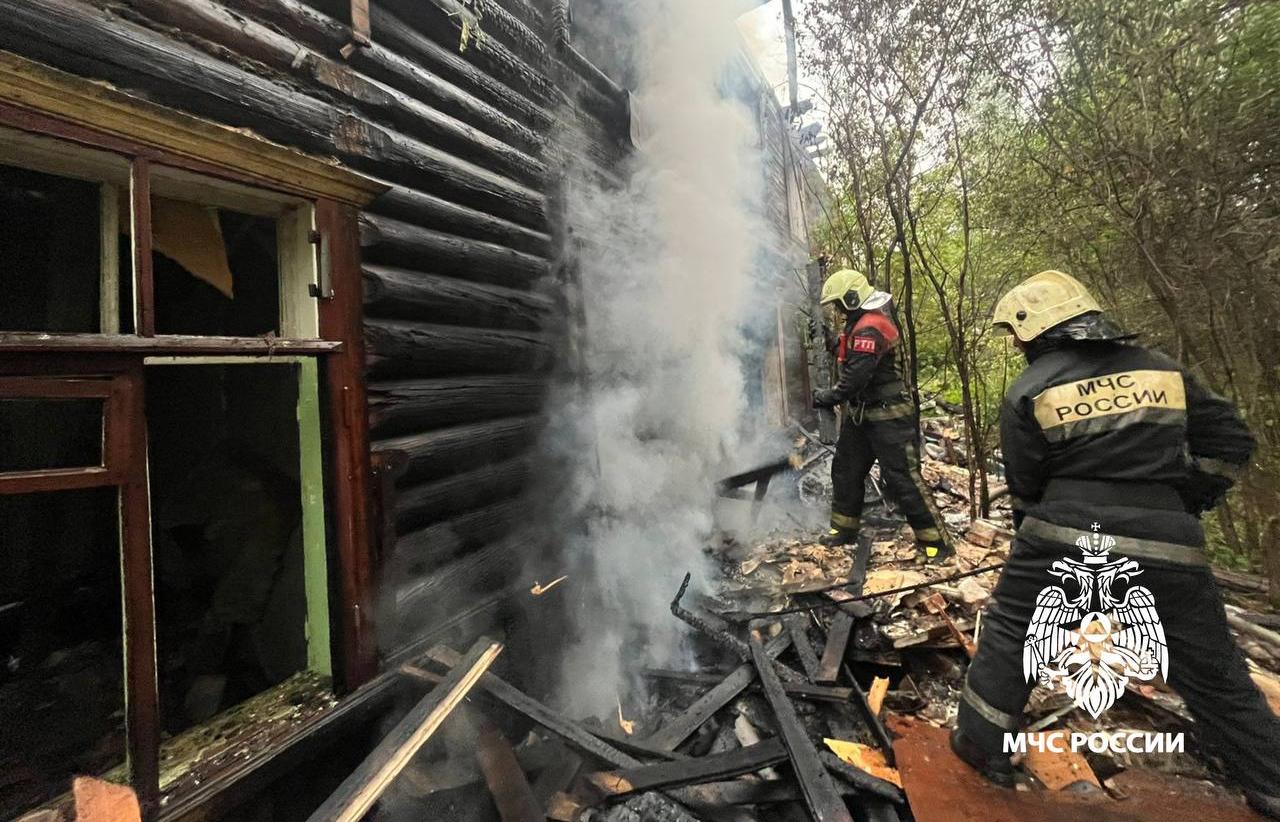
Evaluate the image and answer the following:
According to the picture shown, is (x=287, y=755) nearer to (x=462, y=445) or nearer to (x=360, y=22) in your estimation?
(x=462, y=445)

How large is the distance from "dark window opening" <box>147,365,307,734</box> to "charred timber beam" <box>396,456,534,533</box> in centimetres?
49

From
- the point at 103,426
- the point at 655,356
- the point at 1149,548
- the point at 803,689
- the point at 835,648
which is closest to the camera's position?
the point at 103,426

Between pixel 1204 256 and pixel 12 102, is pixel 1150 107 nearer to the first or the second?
pixel 1204 256

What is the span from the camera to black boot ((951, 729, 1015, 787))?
2.09 metres

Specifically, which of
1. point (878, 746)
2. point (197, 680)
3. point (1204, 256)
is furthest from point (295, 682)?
point (1204, 256)

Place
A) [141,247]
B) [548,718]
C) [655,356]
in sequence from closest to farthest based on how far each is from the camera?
[141,247], [548,718], [655,356]

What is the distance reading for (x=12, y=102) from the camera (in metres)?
1.32

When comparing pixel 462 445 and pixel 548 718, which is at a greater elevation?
pixel 462 445

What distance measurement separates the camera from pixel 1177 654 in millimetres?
1949

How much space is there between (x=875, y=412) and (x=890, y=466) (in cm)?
48

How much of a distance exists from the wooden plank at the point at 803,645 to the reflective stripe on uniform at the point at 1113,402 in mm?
1816

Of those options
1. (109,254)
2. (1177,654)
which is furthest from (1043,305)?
(109,254)

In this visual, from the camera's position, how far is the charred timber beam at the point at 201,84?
55.7 inches

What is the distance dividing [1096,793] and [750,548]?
10.6 feet
